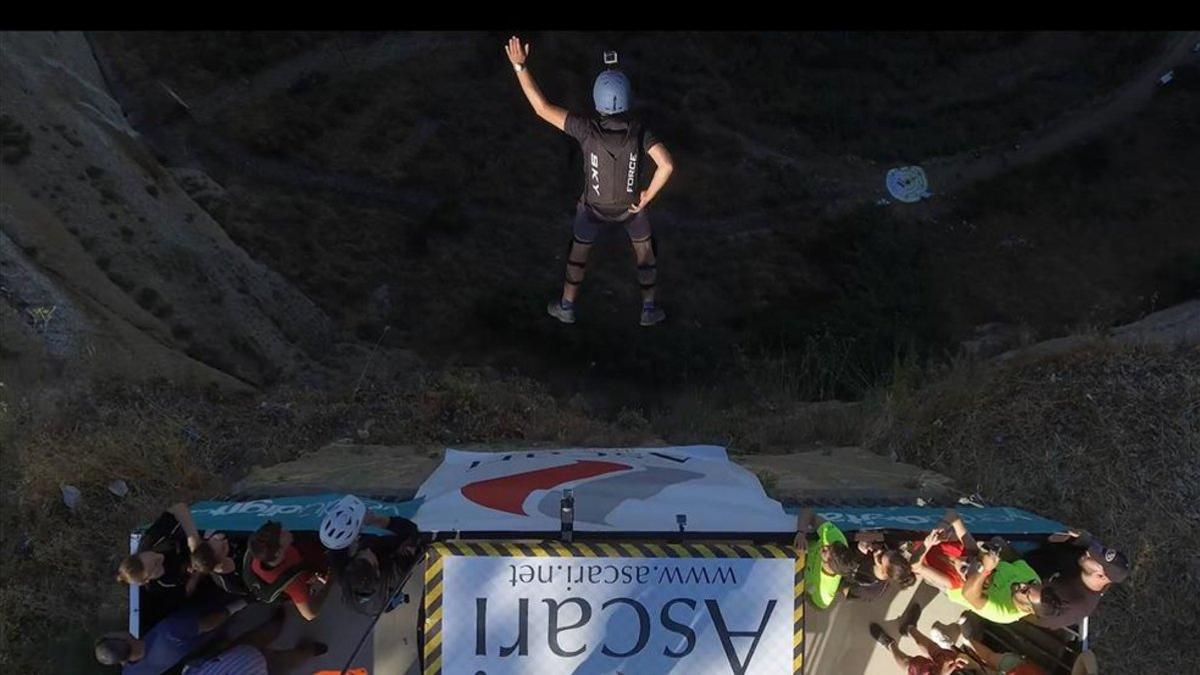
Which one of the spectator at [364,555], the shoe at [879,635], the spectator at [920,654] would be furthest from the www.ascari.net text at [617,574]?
the spectator at [920,654]

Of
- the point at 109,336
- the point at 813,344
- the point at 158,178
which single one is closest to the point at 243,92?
the point at 158,178

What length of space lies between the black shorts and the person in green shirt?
161 inches

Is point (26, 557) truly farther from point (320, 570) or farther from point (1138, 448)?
point (1138, 448)

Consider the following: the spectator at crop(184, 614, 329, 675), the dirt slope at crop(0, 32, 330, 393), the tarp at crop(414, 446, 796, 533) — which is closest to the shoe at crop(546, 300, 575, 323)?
the tarp at crop(414, 446, 796, 533)

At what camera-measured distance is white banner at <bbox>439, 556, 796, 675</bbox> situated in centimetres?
534

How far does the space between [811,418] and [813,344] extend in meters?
7.33

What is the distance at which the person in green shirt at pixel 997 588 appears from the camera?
540 centimetres

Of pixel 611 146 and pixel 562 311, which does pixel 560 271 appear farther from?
pixel 611 146

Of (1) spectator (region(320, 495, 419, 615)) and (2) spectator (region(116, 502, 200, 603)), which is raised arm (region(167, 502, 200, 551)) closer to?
(2) spectator (region(116, 502, 200, 603))

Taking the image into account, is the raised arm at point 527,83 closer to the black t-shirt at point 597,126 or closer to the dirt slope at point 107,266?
the black t-shirt at point 597,126

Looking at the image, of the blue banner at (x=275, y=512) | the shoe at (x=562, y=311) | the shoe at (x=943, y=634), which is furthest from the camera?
the shoe at (x=562, y=311)

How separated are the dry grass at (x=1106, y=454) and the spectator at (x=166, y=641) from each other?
306 inches

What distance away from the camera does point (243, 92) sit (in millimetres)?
24250

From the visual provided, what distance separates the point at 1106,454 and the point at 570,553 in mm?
6994
